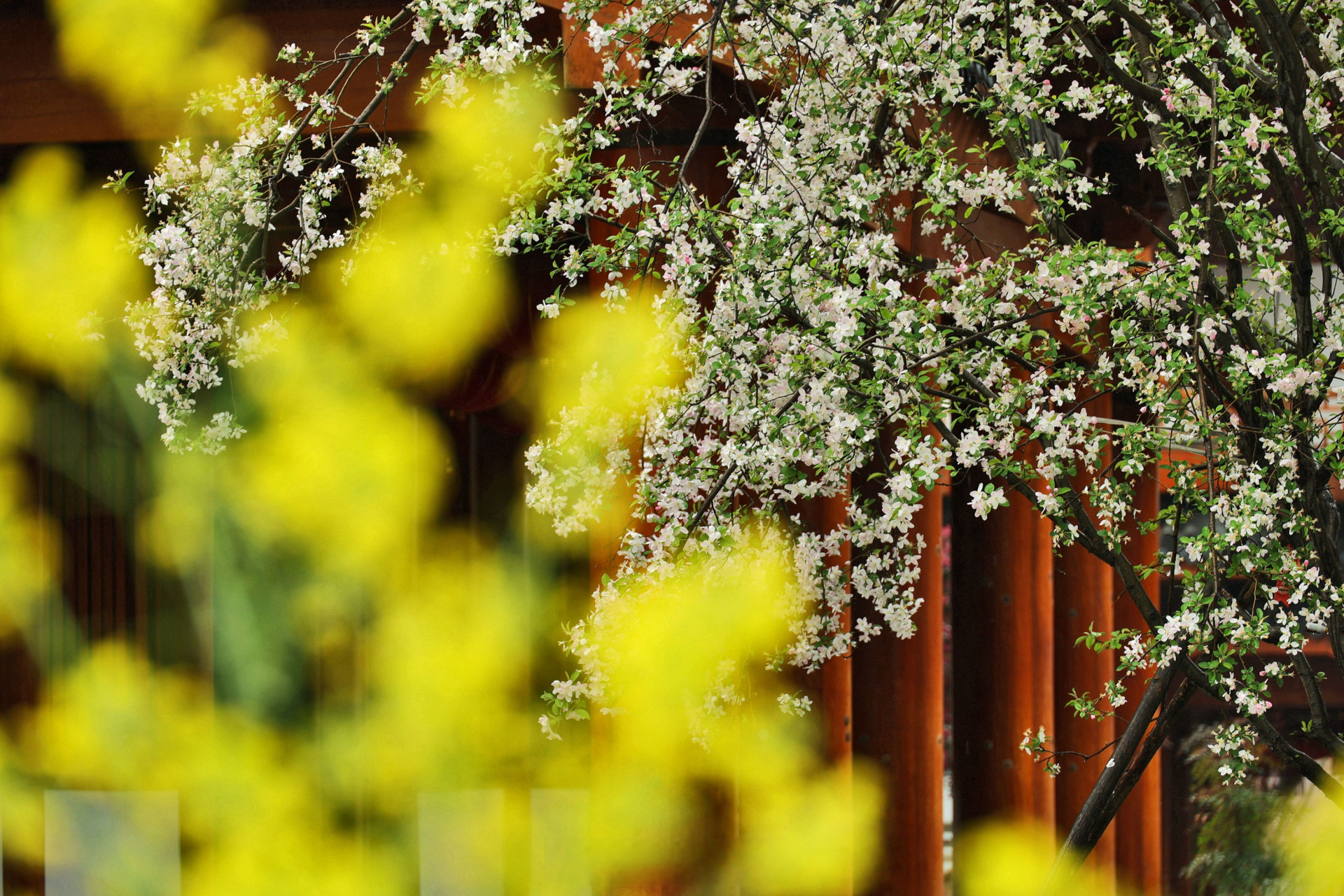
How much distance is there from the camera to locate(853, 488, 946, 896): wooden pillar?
2.83 metres

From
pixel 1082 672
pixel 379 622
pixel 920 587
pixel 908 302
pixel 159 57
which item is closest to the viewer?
pixel 908 302

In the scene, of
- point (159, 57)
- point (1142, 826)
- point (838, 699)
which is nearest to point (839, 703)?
point (838, 699)

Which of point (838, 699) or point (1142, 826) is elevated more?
point (838, 699)

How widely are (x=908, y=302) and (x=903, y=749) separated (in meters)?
1.66

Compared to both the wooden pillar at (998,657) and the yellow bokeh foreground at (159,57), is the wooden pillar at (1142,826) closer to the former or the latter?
the wooden pillar at (998,657)

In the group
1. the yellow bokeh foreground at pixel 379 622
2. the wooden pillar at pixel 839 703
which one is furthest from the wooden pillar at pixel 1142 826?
the wooden pillar at pixel 839 703

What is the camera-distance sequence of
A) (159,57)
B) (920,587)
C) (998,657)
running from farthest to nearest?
(998,657)
(920,587)
(159,57)

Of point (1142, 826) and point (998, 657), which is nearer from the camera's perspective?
point (998, 657)

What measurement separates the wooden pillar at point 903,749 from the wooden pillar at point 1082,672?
63 centimetres

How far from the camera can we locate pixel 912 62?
1.79 metres

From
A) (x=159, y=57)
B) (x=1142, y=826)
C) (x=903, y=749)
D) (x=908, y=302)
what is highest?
(x=159, y=57)

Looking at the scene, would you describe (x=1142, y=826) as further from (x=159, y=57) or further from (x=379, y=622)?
(x=159, y=57)

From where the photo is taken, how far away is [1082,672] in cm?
343

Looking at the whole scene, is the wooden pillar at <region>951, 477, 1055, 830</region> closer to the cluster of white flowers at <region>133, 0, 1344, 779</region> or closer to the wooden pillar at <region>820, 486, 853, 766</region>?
the wooden pillar at <region>820, 486, 853, 766</region>
